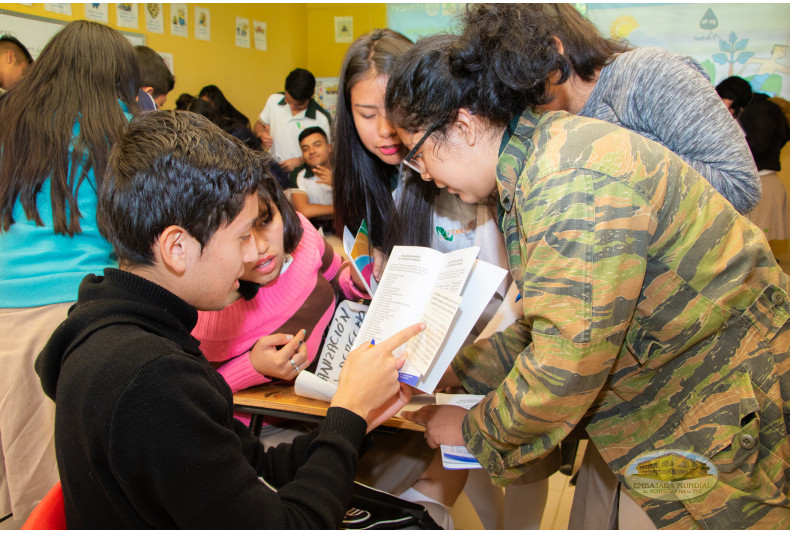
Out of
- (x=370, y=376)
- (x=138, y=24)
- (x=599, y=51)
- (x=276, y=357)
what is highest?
(x=138, y=24)

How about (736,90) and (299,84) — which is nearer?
(736,90)

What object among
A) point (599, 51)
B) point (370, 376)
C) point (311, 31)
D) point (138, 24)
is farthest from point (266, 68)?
point (370, 376)

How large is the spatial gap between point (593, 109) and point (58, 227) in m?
1.58

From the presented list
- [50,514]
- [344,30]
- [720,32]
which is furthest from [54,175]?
[344,30]

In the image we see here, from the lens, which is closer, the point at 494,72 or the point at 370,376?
the point at 494,72

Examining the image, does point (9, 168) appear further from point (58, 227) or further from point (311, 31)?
point (311, 31)

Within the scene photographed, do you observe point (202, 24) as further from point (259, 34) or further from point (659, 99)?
point (659, 99)

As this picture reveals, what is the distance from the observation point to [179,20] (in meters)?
4.80

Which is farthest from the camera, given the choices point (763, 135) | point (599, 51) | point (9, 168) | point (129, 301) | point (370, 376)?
point (763, 135)

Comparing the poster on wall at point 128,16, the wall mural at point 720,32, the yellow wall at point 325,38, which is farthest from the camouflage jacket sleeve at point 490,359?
the yellow wall at point 325,38

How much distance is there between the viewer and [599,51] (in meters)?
1.42

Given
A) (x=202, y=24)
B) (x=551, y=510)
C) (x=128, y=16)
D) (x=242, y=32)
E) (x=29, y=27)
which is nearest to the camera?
(x=551, y=510)

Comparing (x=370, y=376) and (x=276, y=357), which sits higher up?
(x=370, y=376)

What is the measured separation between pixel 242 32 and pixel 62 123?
444 cm
